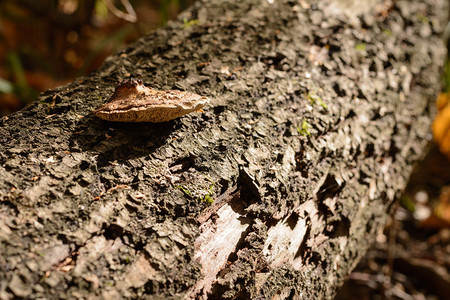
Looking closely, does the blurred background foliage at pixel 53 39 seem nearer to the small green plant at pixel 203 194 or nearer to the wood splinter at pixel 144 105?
the wood splinter at pixel 144 105

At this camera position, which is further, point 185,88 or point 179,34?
point 179,34

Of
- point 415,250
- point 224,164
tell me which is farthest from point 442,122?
point 224,164

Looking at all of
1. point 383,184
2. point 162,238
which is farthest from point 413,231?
point 162,238

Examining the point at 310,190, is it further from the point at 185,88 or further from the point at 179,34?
the point at 179,34

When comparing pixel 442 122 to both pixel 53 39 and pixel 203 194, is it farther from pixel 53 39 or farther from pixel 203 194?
pixel 53 39

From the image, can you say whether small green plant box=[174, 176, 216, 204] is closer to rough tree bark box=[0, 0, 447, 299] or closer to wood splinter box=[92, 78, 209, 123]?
rough tree bark box=[0, 0, 447, 299]

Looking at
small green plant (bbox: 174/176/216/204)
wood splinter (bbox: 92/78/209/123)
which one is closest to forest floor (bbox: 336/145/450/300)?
small green plant (bbox: 174/176/216/204)

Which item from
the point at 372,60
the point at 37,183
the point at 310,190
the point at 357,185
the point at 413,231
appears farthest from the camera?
the point at 413,231
